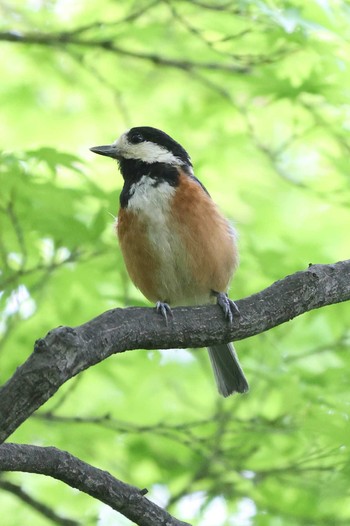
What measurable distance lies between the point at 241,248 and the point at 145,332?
114 inches

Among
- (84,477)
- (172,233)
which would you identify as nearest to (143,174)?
(172,233)

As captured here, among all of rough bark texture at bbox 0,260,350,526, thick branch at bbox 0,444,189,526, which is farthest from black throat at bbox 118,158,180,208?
thick branch at bbox 0,444,189,526

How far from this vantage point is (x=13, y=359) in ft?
19.5

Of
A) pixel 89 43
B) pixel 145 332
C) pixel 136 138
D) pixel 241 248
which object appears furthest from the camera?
pixel 89 43

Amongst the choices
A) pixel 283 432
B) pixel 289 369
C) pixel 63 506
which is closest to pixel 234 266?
pixel 289 369

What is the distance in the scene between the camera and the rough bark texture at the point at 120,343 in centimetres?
Result: 318

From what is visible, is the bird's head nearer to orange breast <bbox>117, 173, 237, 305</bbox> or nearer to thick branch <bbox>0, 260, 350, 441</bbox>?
orange breast <bbox>117, 173, 237, 305</bbox>

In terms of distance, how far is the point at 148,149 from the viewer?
617cm

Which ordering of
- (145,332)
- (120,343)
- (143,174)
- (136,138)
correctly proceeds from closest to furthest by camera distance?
(120,343) < (145,332) < (143,174) < (136,138)

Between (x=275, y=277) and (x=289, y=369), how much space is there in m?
0.72

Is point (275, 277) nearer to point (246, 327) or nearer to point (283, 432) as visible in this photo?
point (283, 432)

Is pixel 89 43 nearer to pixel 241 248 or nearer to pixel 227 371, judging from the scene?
pixel 241 248

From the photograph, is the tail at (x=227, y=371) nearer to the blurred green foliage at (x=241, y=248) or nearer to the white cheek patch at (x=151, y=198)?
the blurred green foliage at (x=241, y=248)

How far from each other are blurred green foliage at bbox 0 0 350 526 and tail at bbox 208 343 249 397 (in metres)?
0.11
